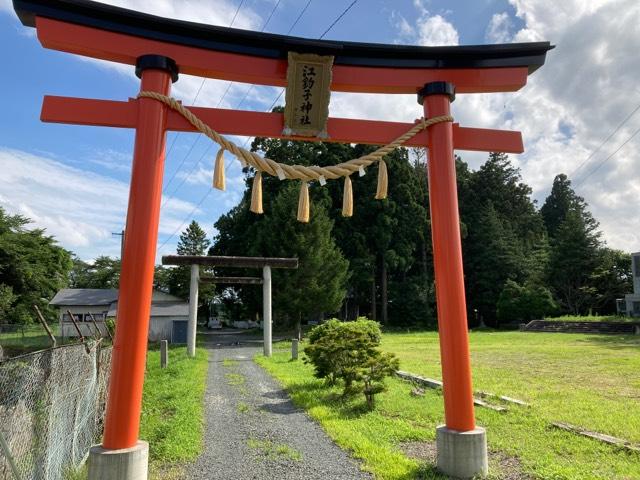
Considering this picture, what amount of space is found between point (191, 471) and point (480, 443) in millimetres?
3196

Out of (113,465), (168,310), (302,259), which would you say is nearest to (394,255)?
(302,259)

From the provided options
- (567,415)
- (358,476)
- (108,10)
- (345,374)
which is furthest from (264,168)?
(567,415)

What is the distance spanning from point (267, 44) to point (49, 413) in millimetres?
4361

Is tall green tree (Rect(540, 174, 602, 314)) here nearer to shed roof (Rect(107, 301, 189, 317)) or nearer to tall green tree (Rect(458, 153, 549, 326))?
tall green tree (Rect(458, 153, 549, 326))

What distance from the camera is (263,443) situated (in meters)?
6.27

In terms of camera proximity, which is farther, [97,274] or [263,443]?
[97,274]

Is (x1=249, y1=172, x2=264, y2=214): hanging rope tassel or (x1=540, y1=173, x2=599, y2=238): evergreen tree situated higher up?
(x1=540, y1=173, x2=599, y2=238): evergreen tree

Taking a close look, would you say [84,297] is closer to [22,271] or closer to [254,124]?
[22,271]

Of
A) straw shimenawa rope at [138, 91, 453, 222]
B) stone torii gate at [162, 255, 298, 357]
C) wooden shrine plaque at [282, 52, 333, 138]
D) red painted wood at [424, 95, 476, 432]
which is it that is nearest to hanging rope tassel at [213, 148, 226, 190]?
straw shimenawa rope at [138, 91, 453, 222]

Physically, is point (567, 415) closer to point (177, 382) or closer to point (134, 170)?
point (134, 170)

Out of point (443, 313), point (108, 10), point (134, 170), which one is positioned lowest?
point (443, 313)

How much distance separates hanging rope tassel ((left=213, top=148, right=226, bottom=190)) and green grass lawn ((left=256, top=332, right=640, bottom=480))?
352cm

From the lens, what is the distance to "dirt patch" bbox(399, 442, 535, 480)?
483 centimetres

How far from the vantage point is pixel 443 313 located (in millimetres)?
4980
